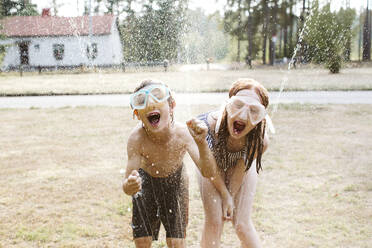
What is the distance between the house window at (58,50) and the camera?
1626cm

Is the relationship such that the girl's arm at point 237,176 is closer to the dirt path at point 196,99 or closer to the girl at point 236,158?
the girl at point 236,158

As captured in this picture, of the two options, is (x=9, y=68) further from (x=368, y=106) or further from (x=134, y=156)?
(x=134, y=156)

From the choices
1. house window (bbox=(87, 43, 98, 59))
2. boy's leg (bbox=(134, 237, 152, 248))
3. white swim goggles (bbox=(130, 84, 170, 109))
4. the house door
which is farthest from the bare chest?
the house door

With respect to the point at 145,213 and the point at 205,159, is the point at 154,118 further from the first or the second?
the point at 145,213

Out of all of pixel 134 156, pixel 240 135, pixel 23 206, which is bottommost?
pixel 23 206

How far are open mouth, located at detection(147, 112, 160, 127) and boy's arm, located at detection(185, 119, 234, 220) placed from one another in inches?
8.0

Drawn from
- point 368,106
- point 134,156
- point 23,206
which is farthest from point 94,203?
point 368,106

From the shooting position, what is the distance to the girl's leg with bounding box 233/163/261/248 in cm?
218

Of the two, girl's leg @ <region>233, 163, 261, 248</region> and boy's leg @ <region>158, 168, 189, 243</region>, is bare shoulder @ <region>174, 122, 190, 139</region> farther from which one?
girl's leg @ <region>233, 163, 261, 248</region>

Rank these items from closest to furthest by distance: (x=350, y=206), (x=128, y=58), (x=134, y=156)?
(x=134, y=156), (x=350, y=206), (x=128, y=58)

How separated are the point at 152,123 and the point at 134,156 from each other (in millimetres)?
264

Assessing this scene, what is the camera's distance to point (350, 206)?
148 inches

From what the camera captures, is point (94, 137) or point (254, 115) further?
point (94, 137)

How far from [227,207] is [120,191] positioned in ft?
7.44
